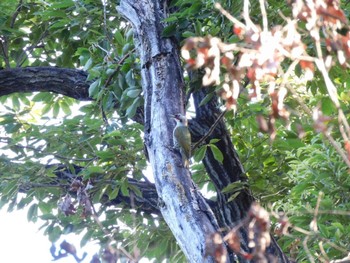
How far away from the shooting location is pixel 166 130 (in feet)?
12.8

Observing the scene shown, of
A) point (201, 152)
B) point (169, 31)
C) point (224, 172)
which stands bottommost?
point (224, 172)

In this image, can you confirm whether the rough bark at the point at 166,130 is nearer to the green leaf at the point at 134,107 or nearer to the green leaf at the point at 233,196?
the green leaf at the point at 134,107

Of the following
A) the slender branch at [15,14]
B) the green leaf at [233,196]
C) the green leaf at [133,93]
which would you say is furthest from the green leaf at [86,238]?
the slender branch at [15,14]

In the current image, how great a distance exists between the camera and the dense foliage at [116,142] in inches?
193

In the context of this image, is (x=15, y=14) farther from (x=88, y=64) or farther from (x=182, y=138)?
(x=182, y=138)

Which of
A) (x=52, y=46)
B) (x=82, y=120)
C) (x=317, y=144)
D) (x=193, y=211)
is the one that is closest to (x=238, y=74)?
(x=193, y=211)

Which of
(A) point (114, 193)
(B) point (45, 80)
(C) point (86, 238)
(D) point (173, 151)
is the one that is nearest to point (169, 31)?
(D) point (173, 151)

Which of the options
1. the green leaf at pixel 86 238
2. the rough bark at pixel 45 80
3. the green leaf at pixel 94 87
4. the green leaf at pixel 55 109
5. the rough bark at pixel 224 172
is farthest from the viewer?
the green leaf at pixel 55 109

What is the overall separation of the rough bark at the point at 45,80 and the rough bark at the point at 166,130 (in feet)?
3.98

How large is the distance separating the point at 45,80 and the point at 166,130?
2.22 m

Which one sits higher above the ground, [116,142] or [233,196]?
[116,142]

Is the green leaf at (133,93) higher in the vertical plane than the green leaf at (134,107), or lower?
higher

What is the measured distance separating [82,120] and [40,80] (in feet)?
1.45

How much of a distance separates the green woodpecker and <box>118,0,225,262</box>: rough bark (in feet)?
0.09
